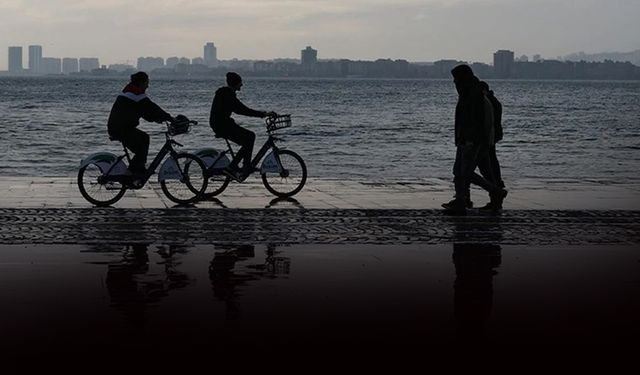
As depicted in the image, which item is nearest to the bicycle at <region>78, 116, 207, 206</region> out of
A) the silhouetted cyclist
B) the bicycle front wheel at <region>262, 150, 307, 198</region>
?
the silhouetted cyclist

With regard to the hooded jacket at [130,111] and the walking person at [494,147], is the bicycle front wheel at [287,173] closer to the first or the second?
the hooded jacket at [130,111]

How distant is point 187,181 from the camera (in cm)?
1609

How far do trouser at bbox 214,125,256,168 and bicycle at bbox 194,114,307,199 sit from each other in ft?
0.30

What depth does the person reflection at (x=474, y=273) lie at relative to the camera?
7.43m

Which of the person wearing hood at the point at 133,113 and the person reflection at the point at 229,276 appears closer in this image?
the person reflection at the point at 229,276

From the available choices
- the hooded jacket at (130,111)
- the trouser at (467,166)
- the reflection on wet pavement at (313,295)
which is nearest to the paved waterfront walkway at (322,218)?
the trouser at (467,166)

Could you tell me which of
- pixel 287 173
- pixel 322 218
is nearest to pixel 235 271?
pixel 322 218

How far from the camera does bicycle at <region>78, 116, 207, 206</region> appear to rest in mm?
15492

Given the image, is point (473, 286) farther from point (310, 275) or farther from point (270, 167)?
point (270, 167)

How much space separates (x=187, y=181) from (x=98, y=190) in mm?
1226

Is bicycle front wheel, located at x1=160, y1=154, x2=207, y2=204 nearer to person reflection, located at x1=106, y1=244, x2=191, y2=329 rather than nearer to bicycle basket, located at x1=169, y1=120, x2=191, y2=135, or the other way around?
bicycle basket, located at x1=169, y1=120, x2=191, y2=135

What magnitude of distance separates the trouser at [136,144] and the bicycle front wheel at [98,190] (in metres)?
0.34

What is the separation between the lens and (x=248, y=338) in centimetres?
693

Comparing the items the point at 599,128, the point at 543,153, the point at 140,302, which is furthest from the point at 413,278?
the point at 599,128
